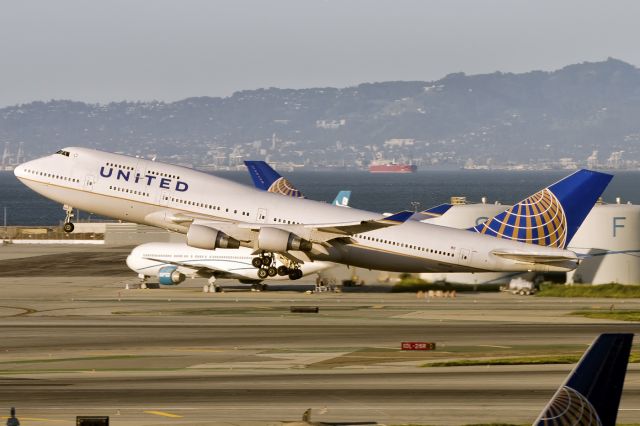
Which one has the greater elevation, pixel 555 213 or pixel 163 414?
pixel 555 213

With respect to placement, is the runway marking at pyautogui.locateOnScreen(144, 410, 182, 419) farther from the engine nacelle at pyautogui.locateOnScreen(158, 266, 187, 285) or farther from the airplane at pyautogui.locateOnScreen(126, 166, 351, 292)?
the engine nacelle at pyautogui.locateOnScreen(158, 266, 187, 285)

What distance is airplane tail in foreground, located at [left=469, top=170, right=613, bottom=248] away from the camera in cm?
6888

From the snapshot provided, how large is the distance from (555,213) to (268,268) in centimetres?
1750

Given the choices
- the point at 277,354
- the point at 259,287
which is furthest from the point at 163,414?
the point at 259,287

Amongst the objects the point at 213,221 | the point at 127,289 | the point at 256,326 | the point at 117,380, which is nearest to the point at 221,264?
the point at 127,289

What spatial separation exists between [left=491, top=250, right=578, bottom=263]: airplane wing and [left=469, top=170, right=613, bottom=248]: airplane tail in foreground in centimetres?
114

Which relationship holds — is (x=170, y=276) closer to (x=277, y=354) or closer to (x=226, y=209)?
(x=226, y=209)

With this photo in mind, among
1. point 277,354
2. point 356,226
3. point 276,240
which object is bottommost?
point 277,354

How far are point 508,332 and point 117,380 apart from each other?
75.8 ft

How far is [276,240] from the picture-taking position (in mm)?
66375

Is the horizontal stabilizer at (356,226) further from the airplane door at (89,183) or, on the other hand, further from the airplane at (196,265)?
the airplane at (196,265)

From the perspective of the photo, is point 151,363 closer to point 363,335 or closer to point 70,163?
point 363,335

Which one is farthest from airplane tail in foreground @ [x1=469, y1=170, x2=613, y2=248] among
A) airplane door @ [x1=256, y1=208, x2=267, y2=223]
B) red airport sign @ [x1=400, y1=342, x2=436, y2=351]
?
A: red airport sign @ [x1=400, y1=342, x2=436, y2=351]

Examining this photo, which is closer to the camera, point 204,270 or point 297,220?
point 297,220
